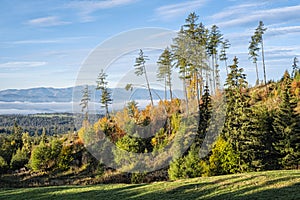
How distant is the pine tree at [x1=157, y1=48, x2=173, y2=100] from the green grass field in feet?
55.0

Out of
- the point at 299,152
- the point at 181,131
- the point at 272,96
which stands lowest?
the point at 299,152

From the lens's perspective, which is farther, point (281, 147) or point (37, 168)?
point (37, 168)

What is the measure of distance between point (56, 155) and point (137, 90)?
115 feet

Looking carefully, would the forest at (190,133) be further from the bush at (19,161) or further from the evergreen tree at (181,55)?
the bush at (19,161)

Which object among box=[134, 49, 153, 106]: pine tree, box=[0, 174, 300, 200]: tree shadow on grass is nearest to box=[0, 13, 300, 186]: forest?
box=[134, 49, 153, 106]: pine tree

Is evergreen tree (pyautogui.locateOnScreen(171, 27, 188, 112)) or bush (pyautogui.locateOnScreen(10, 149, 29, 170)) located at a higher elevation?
evergreen tree (pyautogui.locateOnScreen(171, 27, 188, 112))

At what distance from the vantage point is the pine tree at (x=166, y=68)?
35.1m

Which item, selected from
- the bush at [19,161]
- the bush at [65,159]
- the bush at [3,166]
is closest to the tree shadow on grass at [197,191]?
the bush at [65,159]

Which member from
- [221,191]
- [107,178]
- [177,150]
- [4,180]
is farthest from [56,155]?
[221,191]

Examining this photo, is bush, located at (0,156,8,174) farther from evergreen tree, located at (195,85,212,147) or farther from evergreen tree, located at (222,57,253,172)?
evergreen tree, located at (222,57,253,172)

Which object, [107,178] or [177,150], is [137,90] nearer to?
[177,150]

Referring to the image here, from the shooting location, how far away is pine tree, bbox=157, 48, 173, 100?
3510 cm

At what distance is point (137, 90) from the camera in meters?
27.5

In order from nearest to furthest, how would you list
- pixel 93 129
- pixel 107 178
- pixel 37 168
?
pixel 107 178 < pixel 93 129 < pixel 37 168
